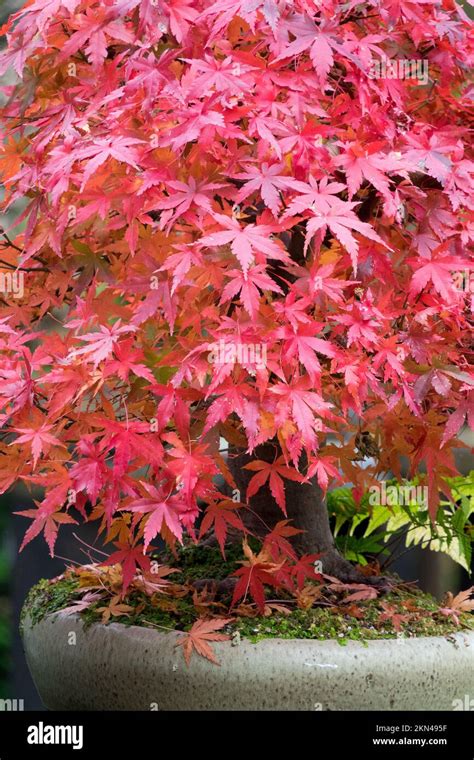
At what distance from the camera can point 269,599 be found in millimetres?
1997

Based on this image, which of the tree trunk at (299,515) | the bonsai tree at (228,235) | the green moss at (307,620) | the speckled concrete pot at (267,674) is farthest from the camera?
the tree trunk at (299,515)

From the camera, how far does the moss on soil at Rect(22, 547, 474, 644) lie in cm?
181

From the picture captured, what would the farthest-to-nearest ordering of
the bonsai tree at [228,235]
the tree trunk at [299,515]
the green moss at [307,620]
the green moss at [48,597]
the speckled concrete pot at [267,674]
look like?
the tree trunk at [299,515] → the green moss at [48,597] → the green moss at [307,620] → the speckled concrete pot at [267,674] → the bonsai tree at [228,235]

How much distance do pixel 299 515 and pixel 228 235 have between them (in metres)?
0.99

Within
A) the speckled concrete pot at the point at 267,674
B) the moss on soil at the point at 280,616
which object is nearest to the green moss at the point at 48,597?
the moss on soil at the point at 280,616

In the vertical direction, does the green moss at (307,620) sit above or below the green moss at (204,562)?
above

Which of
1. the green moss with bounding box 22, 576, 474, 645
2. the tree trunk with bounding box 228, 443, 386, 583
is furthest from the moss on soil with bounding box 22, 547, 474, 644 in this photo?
the tree trunk with bounding box 228, 443, 386, 583

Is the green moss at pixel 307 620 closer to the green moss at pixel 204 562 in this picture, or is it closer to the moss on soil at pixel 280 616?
the moss on soil at pixel 280 616

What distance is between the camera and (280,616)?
6.18ft

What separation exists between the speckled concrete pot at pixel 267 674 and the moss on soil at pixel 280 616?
0.17ft

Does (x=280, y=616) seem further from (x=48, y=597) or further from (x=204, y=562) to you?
(x=48, y=597)

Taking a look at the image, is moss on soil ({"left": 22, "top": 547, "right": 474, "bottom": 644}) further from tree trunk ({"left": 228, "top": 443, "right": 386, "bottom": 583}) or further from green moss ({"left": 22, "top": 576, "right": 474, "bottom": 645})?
tree trunk ({"left": 228, "top": 443, "right": 386, "bottom": 583})

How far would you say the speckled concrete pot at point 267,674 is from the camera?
1670 mm
